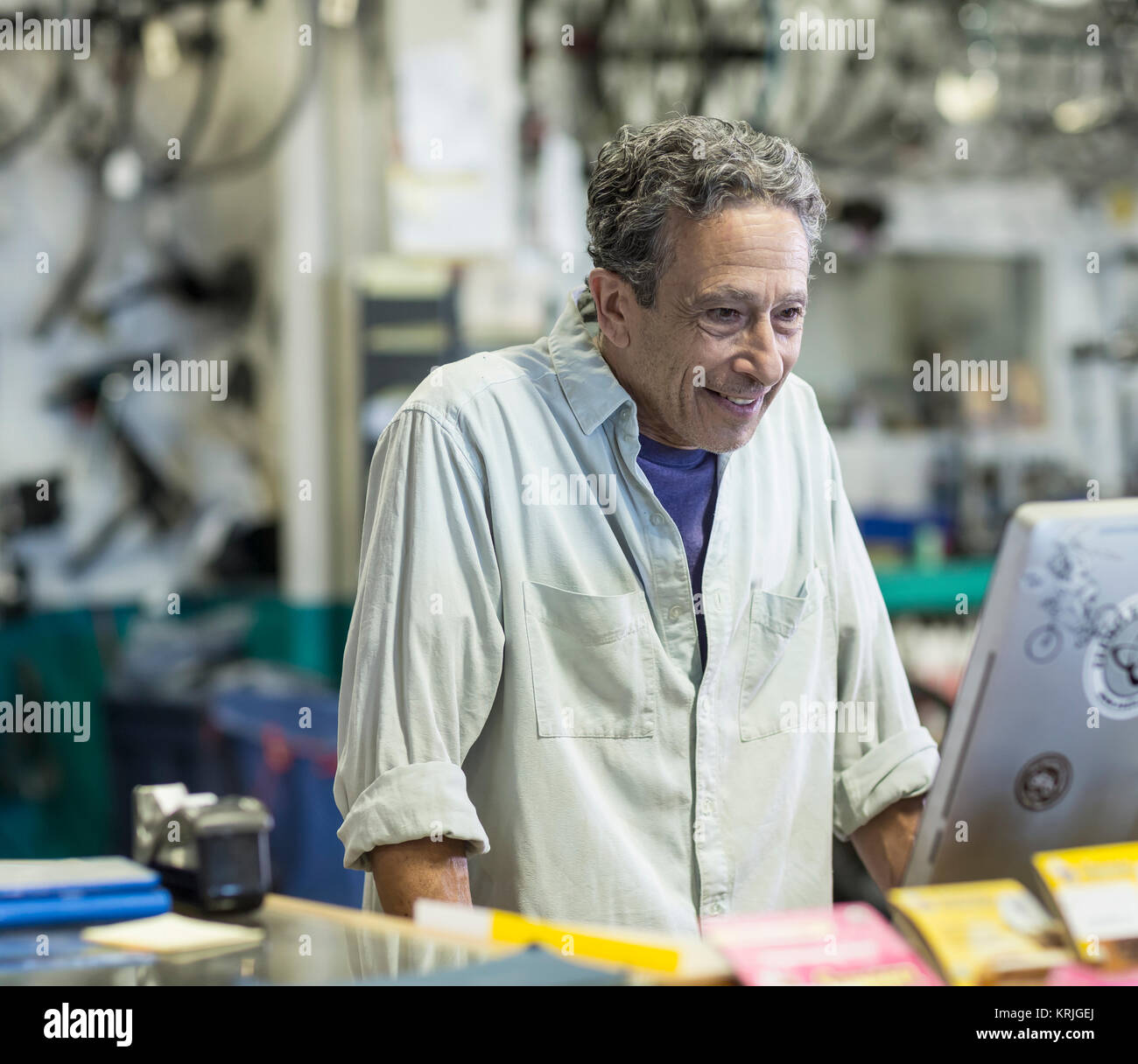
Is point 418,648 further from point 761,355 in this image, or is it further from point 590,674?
point 761,355

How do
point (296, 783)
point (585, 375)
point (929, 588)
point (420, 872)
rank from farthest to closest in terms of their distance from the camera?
point (929, 588)
point (296, 783)
point (585, 375)
point (420, 872)

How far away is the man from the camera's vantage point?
177 cm

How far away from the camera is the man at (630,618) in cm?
177

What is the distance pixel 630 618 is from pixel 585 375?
1.11ft

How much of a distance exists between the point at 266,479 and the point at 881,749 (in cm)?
402

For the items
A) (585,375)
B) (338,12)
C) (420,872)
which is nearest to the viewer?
(420,872)

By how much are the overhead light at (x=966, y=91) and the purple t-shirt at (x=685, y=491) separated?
4.61 meters

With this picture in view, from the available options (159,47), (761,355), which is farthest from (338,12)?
(761,355)

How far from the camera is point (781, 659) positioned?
1.97 m

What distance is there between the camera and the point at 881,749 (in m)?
2.00

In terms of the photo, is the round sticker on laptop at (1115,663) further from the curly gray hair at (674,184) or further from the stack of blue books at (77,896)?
the stack of blue books at (77,896)

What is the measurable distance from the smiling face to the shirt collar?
0.04 m

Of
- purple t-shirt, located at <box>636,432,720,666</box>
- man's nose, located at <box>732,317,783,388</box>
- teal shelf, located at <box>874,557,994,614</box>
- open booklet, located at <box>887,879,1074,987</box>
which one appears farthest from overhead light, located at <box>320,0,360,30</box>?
open booklet, located at <box>887,879,1074,987</box>
